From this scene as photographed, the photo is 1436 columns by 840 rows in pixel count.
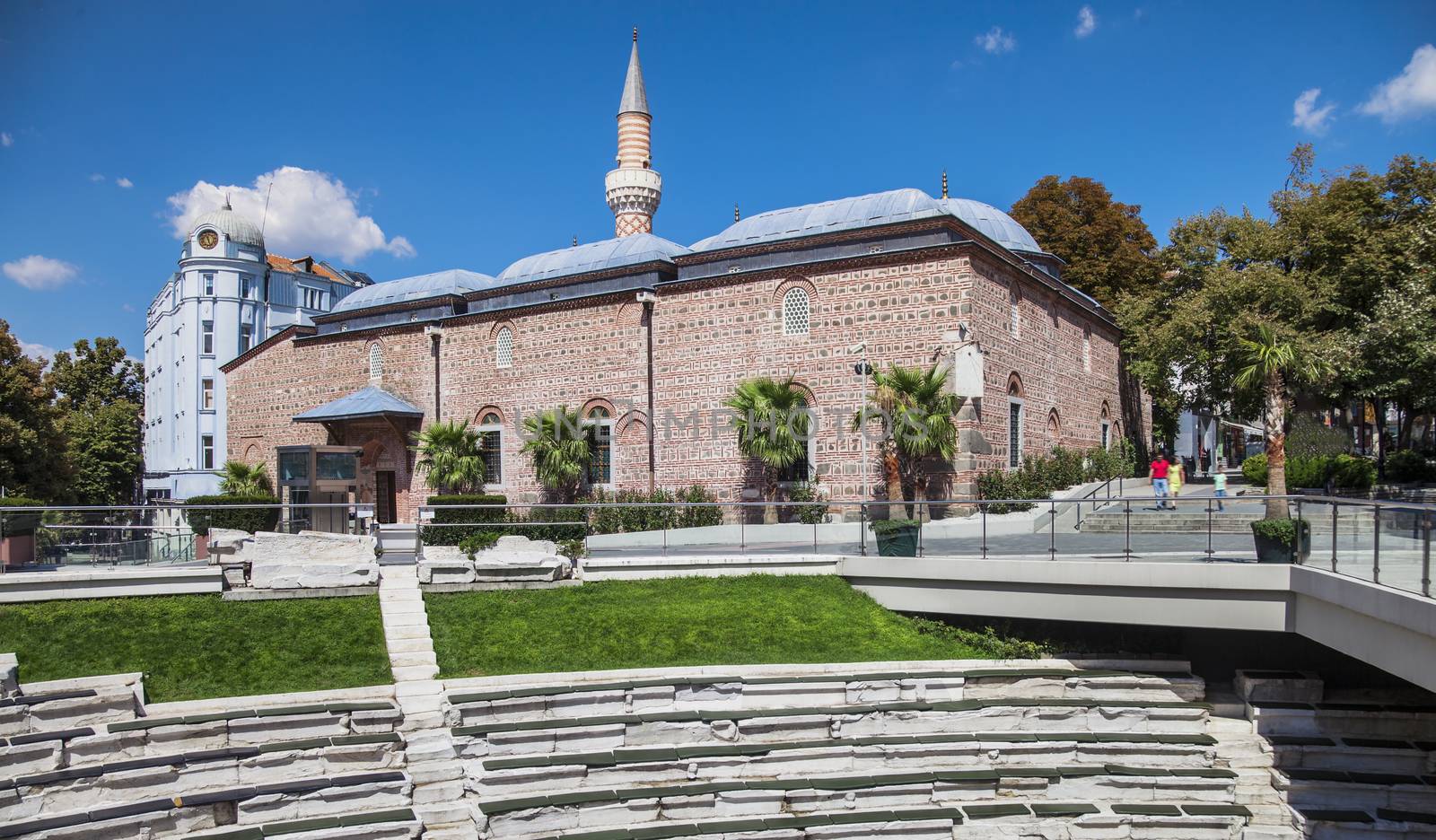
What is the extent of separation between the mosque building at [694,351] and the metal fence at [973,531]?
4.70m

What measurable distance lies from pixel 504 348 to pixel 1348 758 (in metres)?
21.6

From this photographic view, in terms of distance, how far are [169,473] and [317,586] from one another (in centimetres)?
2936

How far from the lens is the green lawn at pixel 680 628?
11.4 m

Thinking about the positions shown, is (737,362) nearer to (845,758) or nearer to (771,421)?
(771,421)

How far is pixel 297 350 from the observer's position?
1226 inches

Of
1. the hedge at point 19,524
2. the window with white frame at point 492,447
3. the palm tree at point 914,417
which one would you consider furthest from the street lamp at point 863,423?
the hedge at point 19,524

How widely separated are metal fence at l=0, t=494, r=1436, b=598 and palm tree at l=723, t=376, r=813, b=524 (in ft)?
11.7

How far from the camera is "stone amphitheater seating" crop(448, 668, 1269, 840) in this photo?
29.8ft

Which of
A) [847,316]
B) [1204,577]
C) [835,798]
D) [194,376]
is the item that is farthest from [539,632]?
[194,376]

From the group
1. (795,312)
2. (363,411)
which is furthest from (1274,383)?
(363,411)

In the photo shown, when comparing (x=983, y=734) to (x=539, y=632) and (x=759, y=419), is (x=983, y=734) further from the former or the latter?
(x=759, y=419)

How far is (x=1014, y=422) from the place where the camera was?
2209 cm

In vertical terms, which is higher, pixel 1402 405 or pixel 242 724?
pixel 1402 405

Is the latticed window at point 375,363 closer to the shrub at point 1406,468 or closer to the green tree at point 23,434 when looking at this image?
the green tree at point 23,434
